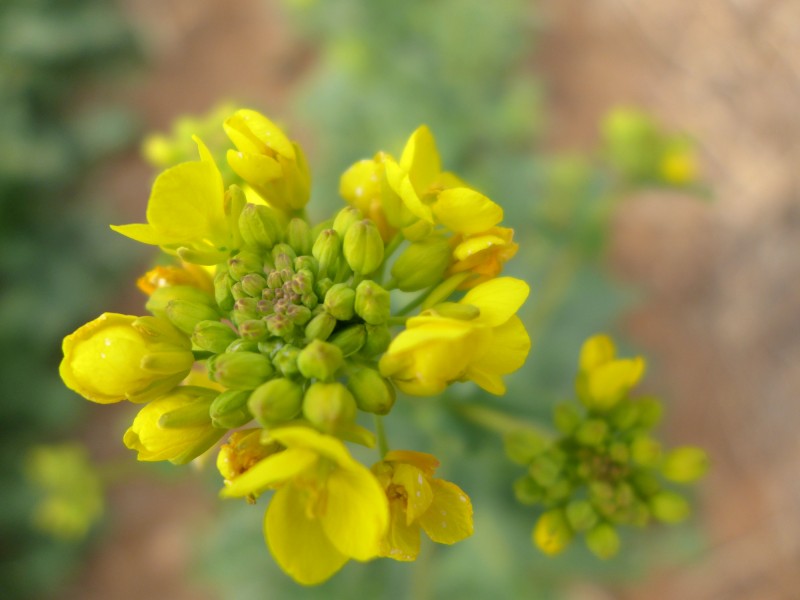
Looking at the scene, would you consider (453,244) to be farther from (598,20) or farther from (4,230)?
(4,230)

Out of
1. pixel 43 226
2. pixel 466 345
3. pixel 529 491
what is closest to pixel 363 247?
pixel 466 345

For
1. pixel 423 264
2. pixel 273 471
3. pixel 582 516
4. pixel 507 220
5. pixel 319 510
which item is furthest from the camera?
pixel 507 220

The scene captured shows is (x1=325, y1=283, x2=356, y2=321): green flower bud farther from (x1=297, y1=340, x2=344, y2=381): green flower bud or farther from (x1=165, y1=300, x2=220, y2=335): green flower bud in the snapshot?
(x1=165, y1=300, x2=220, y2=335): green flower bud

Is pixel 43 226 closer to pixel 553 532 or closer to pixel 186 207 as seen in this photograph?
pixel 186 207

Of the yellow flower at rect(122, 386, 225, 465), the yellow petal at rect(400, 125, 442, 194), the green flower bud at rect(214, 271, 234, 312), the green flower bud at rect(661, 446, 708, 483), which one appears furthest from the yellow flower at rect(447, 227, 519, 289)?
the green flower bud at rect(661, 446, 708, 483)

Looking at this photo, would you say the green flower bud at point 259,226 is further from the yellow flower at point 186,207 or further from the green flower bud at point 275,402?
the green flower bud at point 275,402

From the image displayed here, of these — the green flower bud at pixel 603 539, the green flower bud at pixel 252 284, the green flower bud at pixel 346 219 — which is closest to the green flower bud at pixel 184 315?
the green flower bud at pixel 252 284
